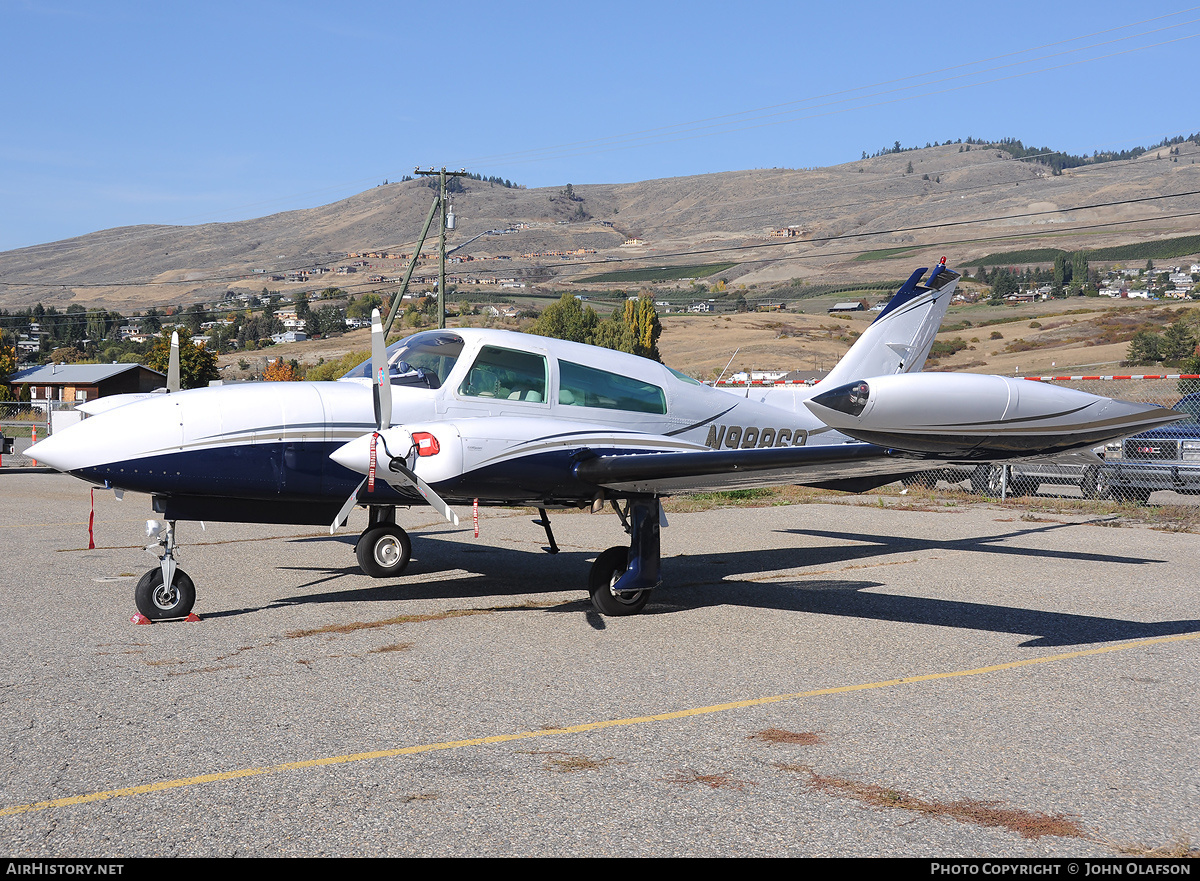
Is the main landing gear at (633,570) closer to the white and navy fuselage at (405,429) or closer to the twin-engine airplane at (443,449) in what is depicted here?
the twin-engine airplane at (443,449)

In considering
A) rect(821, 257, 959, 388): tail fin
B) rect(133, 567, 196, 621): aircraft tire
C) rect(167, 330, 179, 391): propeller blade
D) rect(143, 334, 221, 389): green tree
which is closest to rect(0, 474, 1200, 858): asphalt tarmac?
rect(133, 567, 196, 621): aircraft tire

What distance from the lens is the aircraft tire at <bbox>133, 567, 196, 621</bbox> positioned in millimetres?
9016

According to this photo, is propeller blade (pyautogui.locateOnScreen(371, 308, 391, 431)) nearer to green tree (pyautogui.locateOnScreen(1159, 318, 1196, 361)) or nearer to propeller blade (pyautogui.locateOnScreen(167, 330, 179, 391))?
propeller blade (pyautogui.locateOnScreen(167, 330, 179, 391))

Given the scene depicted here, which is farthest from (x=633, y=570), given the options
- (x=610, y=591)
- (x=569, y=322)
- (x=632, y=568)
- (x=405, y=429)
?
(x=569, y=322)

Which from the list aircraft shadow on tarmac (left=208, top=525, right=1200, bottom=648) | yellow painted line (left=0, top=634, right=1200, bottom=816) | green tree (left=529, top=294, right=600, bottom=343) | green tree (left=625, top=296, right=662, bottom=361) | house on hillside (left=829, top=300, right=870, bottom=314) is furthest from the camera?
house on hillside (left=829, top=300, right=870, bottom=314)

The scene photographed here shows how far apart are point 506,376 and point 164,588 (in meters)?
3.92

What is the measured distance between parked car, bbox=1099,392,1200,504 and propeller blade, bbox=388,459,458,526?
15.3 m

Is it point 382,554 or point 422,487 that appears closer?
point 422,487

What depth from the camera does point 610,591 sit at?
9.78 meters

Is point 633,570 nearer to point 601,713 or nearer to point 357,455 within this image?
point 357,455

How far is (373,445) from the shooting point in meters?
8.57

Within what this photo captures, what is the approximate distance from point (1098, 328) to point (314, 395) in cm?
8873

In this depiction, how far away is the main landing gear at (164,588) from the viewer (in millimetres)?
9023
